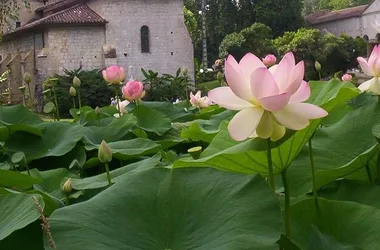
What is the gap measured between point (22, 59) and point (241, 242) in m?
19.3

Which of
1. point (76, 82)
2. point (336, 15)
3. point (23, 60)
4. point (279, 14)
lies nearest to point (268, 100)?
point (76, 82)

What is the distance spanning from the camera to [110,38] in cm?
1856

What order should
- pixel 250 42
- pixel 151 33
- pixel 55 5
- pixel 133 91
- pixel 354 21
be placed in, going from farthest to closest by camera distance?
pixel 354 21 → pixel 250 42 → pixel 55 5 → pixel 151 33 → pixel 133 91

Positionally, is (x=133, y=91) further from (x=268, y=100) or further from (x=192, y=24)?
(x=192, y=24)

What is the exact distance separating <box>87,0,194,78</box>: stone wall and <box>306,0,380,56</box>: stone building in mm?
16625

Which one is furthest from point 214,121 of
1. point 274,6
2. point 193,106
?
point 274,6

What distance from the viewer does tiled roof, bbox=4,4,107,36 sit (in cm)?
1806

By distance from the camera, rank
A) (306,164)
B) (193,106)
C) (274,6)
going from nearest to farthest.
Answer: (306,164)
(193,106)
(274,6)

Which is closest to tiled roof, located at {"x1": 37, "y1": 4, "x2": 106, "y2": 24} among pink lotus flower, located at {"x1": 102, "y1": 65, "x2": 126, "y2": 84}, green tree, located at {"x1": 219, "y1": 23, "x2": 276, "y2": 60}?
green tree, located at {"x1": 219, "y1": 23, "x2": 276, "y2": 60}

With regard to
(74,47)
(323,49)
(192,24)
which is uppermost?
(192,24)

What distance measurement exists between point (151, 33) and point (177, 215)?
1828 centimetres

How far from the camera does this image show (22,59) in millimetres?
19156

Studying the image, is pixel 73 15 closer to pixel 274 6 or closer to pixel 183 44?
pixel 183 44

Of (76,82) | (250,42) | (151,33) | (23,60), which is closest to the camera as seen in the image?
(76,82)
